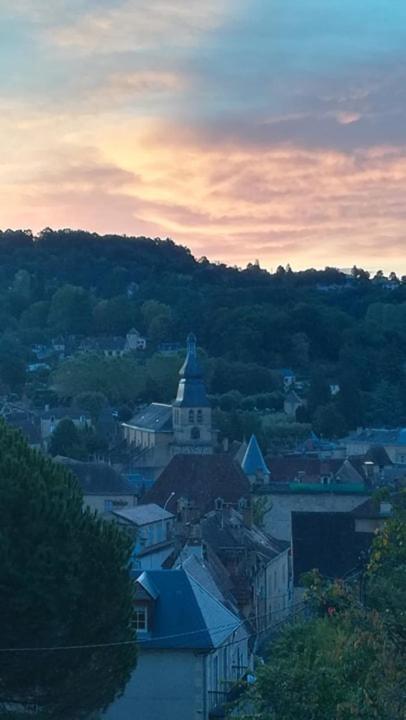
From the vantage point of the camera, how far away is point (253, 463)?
5269 cm

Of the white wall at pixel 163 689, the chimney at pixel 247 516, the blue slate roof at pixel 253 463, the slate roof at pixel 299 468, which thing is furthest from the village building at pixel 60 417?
the white wall at pixel 163 689

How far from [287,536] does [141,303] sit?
8364 centimetres

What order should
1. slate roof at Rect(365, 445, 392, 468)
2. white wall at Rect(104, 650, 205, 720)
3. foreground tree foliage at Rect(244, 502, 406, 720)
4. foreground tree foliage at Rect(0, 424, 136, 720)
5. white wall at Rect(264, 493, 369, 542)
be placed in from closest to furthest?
foreground tree foliage at Rect(244, 502, 406, 720) → foreground tree foliage at Rect(0, 424, 136, 720) → white wall at Rect(104, 650, 205, 720) → white wall at Rect(264, 493, 369, 542) → slate roof at Rect(365, 445, 392, 468)

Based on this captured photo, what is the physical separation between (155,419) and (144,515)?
35867 mm

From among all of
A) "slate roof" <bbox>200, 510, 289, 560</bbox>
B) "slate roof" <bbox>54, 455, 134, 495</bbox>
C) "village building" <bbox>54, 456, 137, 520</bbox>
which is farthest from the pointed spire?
"slate roof" <bbox>200, 510, 289, 560</bbox>

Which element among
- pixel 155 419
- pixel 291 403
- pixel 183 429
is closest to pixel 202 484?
pixel 183 429

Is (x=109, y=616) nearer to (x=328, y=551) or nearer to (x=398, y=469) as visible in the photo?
(x=328, y=551)

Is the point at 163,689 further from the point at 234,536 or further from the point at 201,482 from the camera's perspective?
the point at 201,482

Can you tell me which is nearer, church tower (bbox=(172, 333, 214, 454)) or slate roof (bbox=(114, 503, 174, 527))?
slate roof (bbox=(114, 503, 174, 527))

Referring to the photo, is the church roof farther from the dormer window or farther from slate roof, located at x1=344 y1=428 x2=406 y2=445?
the dormer window

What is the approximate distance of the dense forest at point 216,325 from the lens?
85.7 m

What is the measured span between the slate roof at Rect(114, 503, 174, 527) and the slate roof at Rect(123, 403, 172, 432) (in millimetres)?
31665

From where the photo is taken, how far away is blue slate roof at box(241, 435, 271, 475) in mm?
51844

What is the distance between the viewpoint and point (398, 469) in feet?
194
